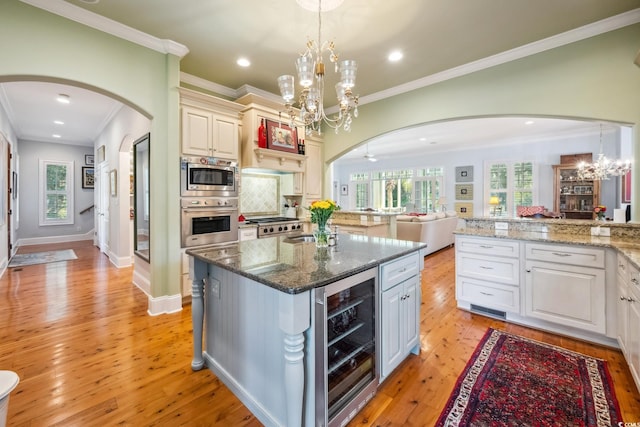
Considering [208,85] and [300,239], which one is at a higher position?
[208,85]

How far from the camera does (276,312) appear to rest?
4.87 feet

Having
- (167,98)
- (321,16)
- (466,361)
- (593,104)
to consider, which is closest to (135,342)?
(167,98)

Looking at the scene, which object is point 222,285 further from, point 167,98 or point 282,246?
point 167,98

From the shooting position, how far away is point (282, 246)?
90.4 inches

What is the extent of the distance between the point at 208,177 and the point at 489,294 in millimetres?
3508


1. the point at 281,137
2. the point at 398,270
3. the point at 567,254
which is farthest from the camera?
the point at 281,137

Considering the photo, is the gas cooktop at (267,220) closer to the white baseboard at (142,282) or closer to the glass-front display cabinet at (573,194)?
the white baseboard at (142,282)

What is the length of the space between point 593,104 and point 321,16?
9.06 ft

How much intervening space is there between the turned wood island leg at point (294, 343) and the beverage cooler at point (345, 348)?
0.29ft

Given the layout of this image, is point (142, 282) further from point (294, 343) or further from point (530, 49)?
point (530, 49)

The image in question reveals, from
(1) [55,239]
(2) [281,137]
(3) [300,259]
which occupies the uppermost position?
(2) [281,137]

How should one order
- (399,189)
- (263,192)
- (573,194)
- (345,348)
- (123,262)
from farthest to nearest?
(399,189)
(573,194)
(123,262)
(263,192)
(345,348)

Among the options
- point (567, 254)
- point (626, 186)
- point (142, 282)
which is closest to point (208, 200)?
point (142, 282)

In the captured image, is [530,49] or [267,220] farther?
[267,220]
